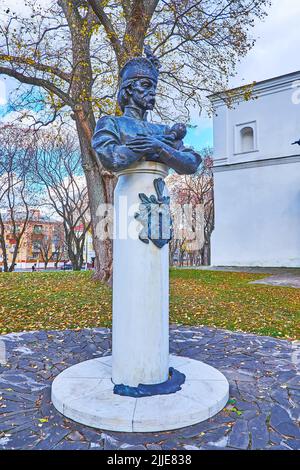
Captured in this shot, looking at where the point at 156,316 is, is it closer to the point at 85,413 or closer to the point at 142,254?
the point at 142,254

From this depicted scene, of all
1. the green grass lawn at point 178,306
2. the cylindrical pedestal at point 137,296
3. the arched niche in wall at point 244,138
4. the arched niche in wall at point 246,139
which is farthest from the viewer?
the arched niche in wall at point 246,139

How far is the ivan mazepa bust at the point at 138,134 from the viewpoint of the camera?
2.88 metres

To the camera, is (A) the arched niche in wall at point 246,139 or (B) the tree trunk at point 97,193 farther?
(A) the arched niche in wall at point 246,139

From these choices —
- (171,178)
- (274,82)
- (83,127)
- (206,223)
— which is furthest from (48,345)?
(206,223)

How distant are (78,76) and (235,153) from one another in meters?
11.5

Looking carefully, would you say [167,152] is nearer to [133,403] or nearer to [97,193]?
[133,403]

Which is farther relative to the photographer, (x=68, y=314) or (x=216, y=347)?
(x=68, y=314)

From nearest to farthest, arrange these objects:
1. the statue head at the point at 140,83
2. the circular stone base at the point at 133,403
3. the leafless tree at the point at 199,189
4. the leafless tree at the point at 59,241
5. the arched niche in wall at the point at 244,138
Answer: the circular stone base at the point at 133,403 < the statue head at the point at 140,83 < the arched niche in wall at the point at 244,138 < the leafless tree at the point at 199,189 < the leafless tree at the point at 59,241

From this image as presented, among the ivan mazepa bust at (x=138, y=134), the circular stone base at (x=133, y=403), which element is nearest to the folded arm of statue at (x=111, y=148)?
the ivan mazepa bust at (x=138, y=134)

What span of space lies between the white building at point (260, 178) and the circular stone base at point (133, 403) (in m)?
14.7

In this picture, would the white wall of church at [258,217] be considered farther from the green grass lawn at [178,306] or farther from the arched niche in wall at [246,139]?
the green grass lawn at [178,306]

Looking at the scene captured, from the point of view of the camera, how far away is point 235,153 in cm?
1831

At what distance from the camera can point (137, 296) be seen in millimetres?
3002

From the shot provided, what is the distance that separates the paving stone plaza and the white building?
41.9 feet
